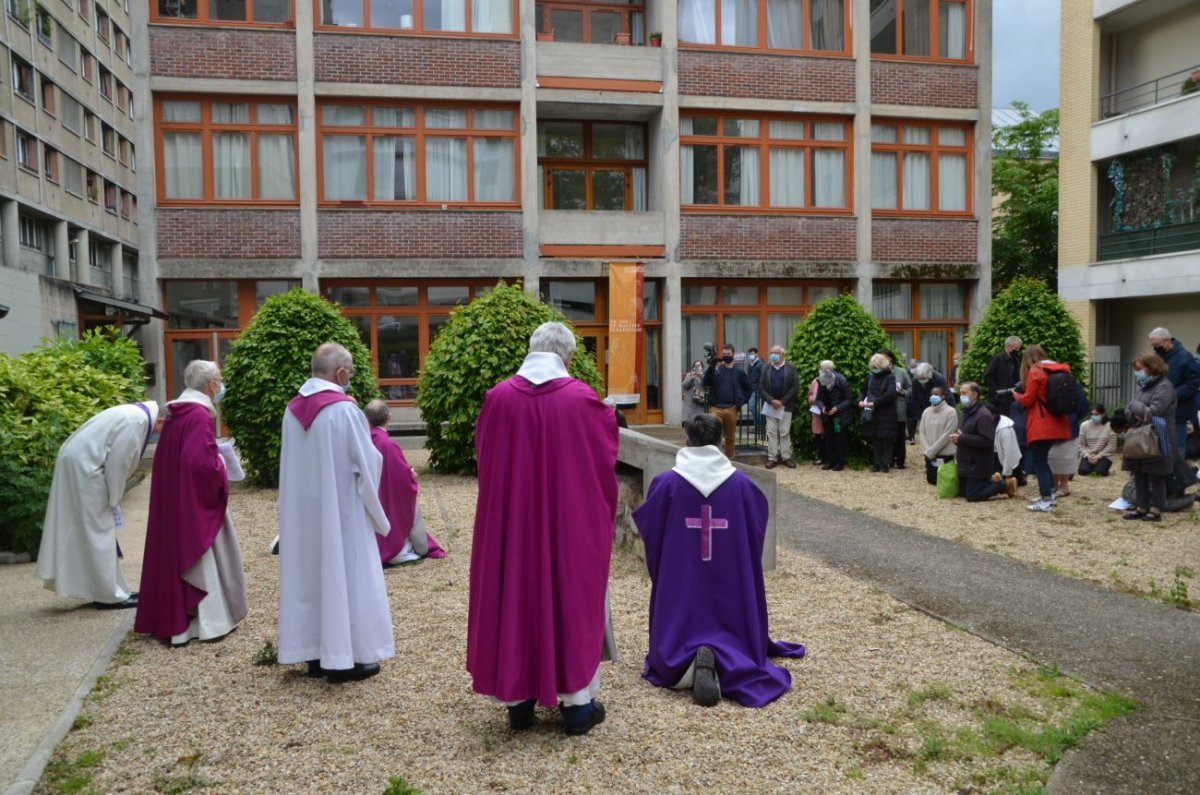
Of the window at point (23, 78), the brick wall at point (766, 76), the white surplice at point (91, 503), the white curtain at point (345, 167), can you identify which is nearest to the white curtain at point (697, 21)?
the brick wall at point (766, 76)

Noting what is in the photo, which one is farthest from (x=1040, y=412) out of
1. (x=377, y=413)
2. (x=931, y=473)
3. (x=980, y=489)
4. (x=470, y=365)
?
(x=377, y=413)

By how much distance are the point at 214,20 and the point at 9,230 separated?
16.0m

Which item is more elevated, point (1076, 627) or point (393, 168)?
point (393, 168)

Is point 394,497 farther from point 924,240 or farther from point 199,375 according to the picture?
point 924,240

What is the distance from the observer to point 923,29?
24734 millimetres

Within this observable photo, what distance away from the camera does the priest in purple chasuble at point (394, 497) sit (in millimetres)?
8617

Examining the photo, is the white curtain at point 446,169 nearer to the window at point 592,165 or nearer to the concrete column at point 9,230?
the window at point 592,165

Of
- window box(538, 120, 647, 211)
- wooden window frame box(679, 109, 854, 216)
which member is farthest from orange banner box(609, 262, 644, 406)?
window box(538, 120, 647, 211)

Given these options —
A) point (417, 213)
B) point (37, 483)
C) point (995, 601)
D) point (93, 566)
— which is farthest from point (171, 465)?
point (417, 213)

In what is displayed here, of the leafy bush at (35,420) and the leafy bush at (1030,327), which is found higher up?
the leafy bush at (1030,327)

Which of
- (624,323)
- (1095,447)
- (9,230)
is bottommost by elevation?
(1095,447)

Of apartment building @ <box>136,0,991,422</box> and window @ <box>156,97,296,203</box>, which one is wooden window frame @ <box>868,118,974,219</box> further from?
window @ <box>156,97,296,203</box>

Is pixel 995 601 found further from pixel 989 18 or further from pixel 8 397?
pixel 989 18

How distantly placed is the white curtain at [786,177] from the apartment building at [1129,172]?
267 inches
